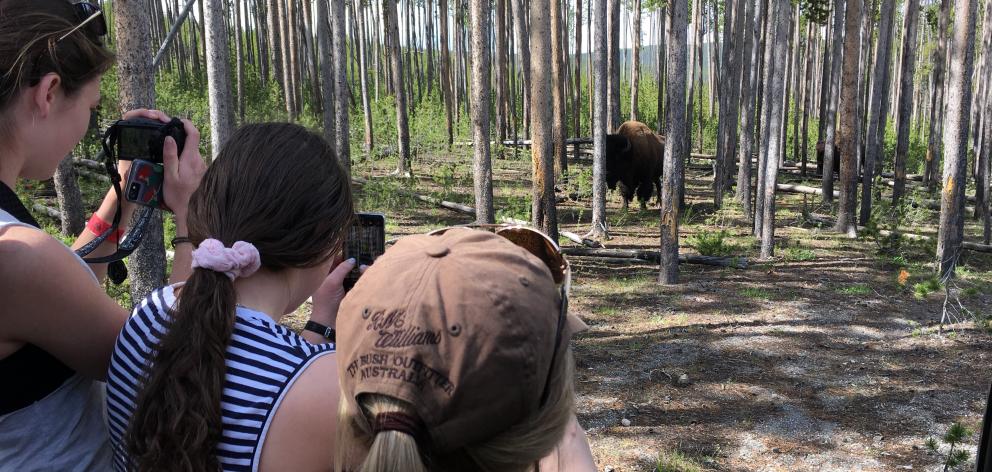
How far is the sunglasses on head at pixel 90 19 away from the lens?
1.52 meters

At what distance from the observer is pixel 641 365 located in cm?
565

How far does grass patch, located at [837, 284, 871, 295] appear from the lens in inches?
318

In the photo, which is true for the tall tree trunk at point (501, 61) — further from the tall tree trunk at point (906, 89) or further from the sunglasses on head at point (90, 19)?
the sunglasses on head at point (90, 19)

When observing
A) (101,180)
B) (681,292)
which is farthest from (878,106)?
(101,180)

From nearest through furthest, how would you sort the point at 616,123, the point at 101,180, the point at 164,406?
the point at 164,406
the point at 101,180
the point at 616,123

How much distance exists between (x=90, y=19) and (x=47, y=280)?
0.58 m

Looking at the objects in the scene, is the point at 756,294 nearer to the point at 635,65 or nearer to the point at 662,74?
the point at 635,65

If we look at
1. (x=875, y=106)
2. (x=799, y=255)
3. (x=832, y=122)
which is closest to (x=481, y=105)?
(x=799, y=255)

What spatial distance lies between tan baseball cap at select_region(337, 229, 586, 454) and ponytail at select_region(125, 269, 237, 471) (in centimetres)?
33

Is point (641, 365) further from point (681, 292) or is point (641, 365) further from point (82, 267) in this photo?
point (82, 267)

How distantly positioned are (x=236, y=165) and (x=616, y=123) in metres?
14.1

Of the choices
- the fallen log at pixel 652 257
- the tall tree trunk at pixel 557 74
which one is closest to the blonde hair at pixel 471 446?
the fallen log at pixel 652 257

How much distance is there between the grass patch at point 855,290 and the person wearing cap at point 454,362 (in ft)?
26.0

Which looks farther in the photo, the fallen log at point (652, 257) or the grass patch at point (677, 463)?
the fallen log at point (652, 257)
